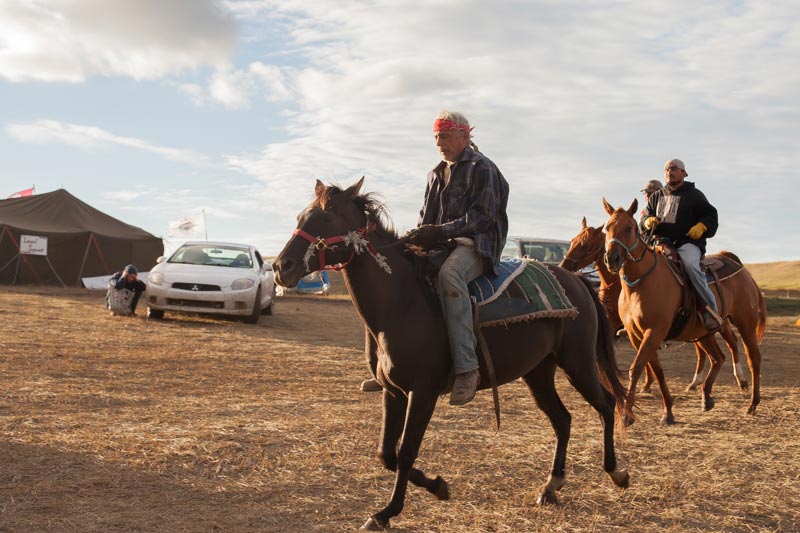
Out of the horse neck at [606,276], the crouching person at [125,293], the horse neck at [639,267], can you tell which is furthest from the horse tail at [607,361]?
the crouching person at [125,293]

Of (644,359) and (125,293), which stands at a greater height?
(644,359)

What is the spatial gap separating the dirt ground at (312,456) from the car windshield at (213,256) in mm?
5781

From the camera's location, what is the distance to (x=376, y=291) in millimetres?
4574

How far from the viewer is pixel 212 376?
977 cm

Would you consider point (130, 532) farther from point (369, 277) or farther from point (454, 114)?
point (454, 114)

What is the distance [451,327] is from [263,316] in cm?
1512

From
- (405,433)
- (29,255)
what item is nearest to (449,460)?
(405,433)

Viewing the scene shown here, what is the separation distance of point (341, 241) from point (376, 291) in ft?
1.26

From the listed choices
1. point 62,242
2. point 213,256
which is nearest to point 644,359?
point 213,256

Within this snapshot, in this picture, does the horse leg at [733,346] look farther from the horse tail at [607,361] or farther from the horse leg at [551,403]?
the horse leg at [551,403]

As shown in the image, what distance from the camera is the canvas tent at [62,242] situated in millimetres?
28562

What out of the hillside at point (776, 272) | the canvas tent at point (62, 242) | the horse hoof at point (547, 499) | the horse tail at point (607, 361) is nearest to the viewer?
the horse hoof at point (547, 499)

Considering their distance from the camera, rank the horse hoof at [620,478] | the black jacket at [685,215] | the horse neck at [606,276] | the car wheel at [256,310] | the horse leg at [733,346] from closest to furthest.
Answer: the horse hoof at [620,478], the black jacket at [685,215], the horse leg at [733,346], the horse neck at [606,276], the car wheel at [256,310]

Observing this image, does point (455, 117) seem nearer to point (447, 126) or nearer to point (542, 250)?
point (447, 126)
